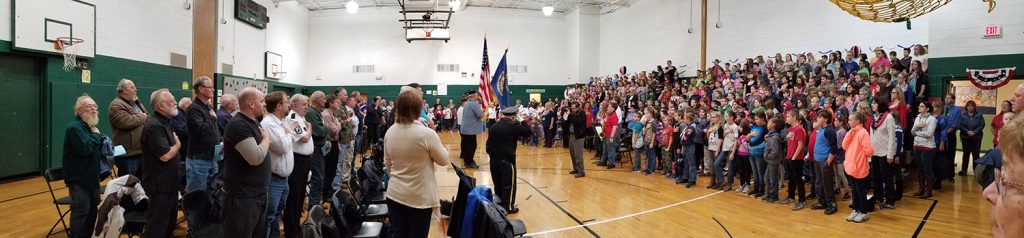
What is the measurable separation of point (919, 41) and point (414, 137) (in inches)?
460

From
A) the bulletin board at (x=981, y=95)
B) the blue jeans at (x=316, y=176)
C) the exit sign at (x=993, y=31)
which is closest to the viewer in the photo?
the blue jeans at (x=316, y=176)

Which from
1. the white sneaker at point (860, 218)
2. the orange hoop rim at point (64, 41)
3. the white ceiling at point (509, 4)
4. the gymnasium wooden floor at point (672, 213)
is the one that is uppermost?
the white ceiling at point (509, 4)

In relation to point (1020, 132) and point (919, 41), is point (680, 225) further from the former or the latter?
point (919, 41)

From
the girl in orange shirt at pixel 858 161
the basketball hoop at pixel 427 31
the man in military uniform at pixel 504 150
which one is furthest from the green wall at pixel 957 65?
the basketball hoop at pixel 427 31

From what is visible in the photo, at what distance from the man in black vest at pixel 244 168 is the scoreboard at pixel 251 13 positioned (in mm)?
13197

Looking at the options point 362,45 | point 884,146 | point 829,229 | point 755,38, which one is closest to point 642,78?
point 755,38

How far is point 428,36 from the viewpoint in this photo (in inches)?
718

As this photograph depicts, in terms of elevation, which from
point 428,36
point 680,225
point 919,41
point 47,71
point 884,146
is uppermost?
point 428,36

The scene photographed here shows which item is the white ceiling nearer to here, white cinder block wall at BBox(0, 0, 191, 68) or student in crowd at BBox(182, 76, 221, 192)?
white cinder block wall at BBox(0, 0, 191, 68)

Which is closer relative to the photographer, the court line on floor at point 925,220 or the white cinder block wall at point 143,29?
the court line on floor at point 925,220

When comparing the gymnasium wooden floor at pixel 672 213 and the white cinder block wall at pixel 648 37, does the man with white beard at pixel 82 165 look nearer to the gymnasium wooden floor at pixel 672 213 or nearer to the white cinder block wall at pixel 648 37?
the gymnasium wooden floor at pixel 672 213

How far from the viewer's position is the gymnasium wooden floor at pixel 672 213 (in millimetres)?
4848

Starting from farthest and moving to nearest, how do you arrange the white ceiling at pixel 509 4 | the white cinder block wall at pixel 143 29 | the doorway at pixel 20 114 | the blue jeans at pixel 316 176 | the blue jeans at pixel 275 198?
the white ceiling at pixel 509 4
the white cinder block wall at pixel 143 29
the doorway at pixel 20 114
the blue jeans at pixel 316 176
the blue jeans at pixel 275 198

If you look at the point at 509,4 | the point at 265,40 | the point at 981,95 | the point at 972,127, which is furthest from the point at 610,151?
the point at 509,4
